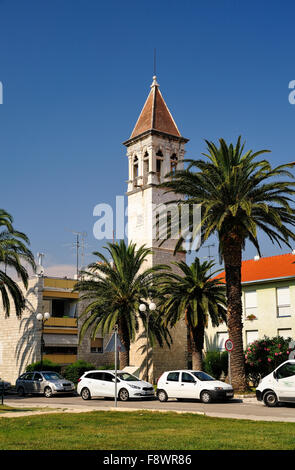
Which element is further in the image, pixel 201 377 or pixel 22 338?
pixel 22 338

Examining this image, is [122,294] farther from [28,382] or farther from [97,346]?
[97,346]

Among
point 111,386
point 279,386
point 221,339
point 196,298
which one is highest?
point 196,298

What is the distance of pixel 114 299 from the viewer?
3791 centimetres

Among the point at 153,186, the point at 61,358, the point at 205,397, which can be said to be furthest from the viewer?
the point at 61,358

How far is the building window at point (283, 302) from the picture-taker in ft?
129

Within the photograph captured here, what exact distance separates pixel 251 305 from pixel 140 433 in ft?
105

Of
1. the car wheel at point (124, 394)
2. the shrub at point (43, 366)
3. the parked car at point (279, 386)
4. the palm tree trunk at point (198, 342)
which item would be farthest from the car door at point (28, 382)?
the parked car at point (279, 386)

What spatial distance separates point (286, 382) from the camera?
19.9 metres

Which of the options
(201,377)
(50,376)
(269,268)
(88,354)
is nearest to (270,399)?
(201,377)

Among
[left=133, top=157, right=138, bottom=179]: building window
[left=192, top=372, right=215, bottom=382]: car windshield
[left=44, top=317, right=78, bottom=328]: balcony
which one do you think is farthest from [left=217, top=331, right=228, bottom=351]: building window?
[left=192, top=372, right=215, bottom=382]: car windshield

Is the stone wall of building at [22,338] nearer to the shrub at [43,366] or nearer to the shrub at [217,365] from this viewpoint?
the shrub at [43,366]

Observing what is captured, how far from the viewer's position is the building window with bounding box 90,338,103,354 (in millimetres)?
48656
